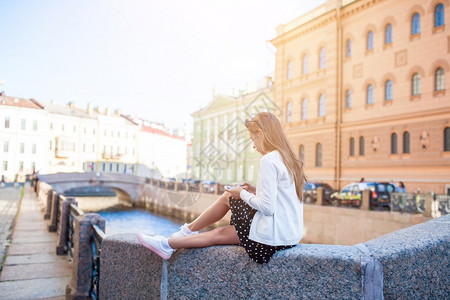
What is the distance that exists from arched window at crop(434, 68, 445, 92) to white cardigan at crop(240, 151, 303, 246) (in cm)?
1995

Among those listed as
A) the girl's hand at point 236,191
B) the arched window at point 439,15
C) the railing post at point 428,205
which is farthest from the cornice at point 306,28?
the girl's hand at point 236,191

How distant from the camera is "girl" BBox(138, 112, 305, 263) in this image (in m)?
2.35

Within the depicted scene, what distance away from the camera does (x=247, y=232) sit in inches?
97.0

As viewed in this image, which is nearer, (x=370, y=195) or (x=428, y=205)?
(x=428, y=205)

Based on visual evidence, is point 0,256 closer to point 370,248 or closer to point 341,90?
point 370,248

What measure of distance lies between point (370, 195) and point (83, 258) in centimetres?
1382

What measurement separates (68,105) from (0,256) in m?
57.9

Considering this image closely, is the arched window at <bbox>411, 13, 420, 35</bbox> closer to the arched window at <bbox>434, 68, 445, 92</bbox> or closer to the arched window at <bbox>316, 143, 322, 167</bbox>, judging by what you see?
the arched window at <bbox>434, 68, 445, 92</bbox>

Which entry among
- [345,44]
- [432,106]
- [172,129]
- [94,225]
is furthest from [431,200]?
[172,129]

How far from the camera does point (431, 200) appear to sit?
1339 centimetres

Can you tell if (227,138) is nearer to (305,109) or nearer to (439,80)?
(305,109)

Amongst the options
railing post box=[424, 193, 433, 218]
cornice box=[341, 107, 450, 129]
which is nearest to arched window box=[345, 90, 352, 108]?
cornice box=[341, 107, 450, 129]

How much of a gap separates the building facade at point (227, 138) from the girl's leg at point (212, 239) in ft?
105

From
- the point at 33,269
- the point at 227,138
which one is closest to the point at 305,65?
the point at 227,138
